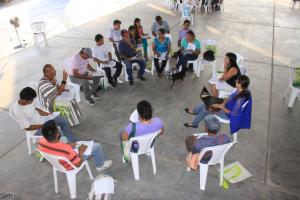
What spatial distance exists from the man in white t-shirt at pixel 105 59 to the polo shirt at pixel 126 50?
0.88 ft

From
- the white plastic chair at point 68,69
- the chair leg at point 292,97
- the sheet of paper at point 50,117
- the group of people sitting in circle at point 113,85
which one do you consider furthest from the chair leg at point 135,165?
the chair leg at point 292,97

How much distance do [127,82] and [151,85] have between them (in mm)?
611

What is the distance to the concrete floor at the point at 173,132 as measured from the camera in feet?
13.2

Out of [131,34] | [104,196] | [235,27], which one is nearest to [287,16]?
[235,27]

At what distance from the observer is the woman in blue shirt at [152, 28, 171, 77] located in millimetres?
6621

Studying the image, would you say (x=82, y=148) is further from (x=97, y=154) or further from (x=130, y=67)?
(x=130, y=67)

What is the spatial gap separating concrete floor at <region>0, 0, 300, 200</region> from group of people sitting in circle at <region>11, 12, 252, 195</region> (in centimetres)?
38

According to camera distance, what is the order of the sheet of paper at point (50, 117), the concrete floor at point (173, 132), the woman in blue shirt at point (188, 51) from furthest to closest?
the woman in blue shirt at point (188, 51) → the sheet of paper at point (50, 117) → the concrete floor at point (173, 132)

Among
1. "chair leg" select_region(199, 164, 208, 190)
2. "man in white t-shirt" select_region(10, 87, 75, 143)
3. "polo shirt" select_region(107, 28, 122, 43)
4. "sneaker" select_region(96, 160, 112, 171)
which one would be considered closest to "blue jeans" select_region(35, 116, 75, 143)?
"man in white t-shirt" select_region(10, 87, 75, 143)

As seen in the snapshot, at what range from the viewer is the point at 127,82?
6828mm

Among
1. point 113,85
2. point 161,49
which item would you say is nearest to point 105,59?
point 113,85

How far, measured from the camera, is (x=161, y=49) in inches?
266

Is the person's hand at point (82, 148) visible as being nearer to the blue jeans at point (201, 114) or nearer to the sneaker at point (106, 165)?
the sneaker at point (106, 165)

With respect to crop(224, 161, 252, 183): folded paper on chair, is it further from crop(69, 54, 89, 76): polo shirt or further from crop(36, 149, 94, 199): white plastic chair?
crop(69, 54, 89, 76): polo shirt
